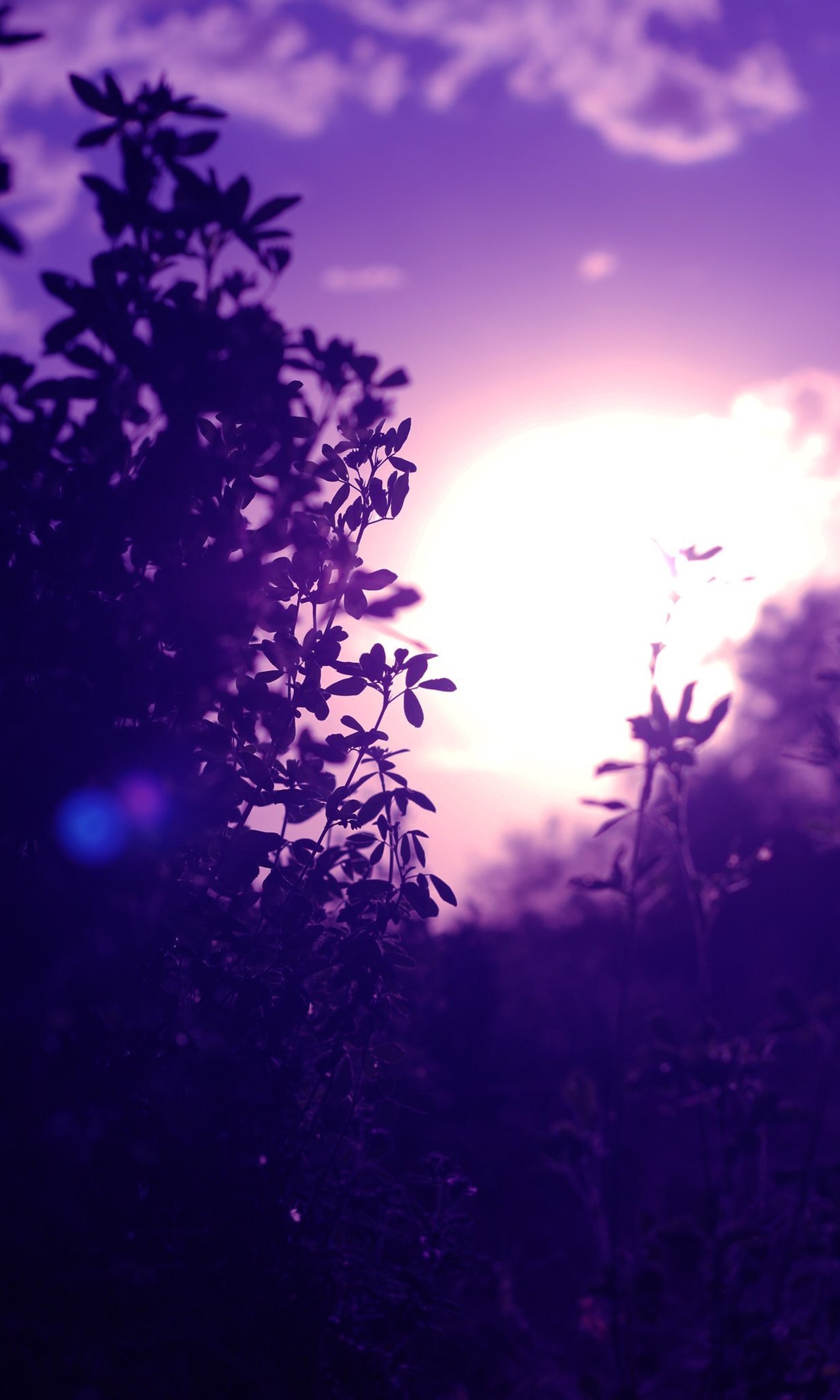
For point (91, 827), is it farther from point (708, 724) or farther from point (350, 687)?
point (708, 724)

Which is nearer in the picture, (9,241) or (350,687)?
(9,241)

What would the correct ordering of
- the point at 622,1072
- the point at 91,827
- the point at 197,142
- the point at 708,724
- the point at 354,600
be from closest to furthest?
the point at 91,827 < the point at 197,142 < the point at 354,600 < the point at 622,1072 < the point at 708,724

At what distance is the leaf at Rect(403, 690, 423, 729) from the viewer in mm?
2574

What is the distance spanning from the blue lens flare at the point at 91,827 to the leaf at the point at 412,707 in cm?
90

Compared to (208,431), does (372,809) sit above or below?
below

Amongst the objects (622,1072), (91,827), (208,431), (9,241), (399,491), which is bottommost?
(91,827)

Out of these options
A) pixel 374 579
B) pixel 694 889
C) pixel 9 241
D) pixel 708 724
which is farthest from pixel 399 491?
pixel 694 889

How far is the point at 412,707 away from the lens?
8.48ft

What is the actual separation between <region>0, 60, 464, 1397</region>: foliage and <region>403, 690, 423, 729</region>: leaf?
0.01 meters

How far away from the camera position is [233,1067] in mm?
1999

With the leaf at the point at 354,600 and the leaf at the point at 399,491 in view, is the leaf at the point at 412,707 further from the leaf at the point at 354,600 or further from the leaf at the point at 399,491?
the leaf at the point at 399,491

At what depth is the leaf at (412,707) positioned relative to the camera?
2.57m

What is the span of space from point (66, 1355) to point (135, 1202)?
0.93 ft

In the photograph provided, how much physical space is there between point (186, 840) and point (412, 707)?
782mm
